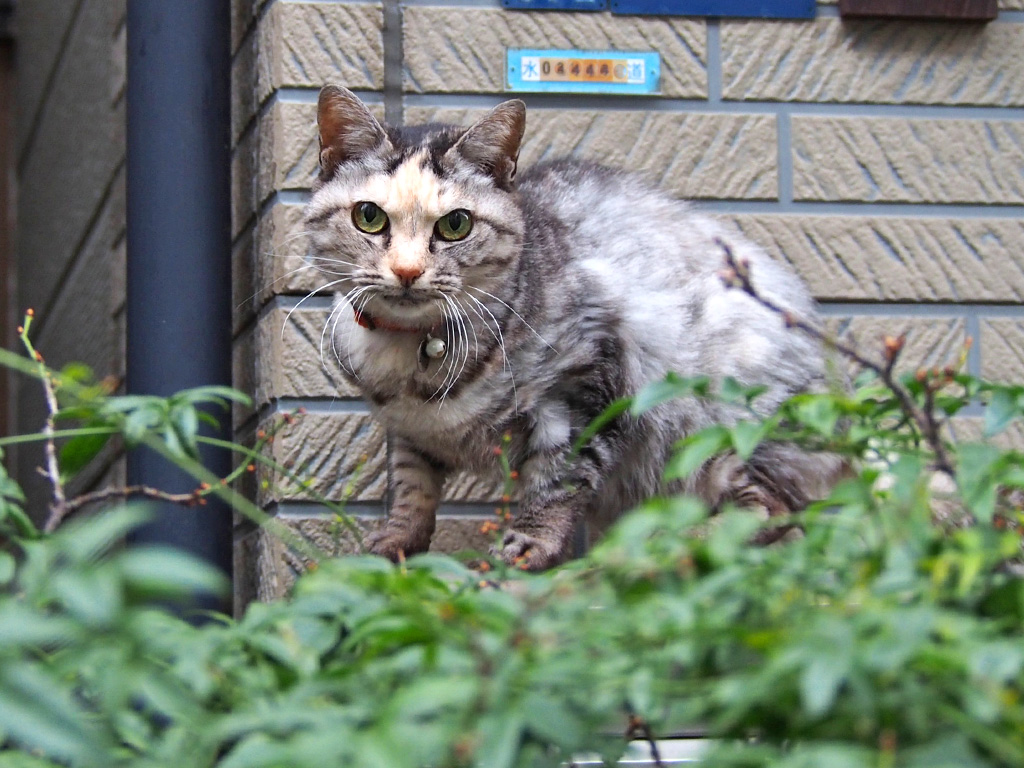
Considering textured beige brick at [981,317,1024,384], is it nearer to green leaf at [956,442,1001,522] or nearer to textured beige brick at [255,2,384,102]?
textured beige brick at [255,2,384,102]

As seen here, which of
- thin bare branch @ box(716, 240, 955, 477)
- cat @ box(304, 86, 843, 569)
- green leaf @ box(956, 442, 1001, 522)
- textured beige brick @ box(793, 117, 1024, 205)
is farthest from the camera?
textured beige brick @ box(793, 117, 1024, 205)

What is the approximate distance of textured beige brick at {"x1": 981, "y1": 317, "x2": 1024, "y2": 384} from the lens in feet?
9.86

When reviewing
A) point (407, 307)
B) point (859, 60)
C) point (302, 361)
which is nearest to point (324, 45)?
point (302, 361)

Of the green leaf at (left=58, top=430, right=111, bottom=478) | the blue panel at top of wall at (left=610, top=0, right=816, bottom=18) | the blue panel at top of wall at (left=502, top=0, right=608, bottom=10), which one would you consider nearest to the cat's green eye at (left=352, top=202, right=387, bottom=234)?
the blue panel at top of wall at (left=502, top=0, right=608, bottom=10)

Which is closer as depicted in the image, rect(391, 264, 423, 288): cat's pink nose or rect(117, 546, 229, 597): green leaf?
rect(117, 546, 229, 597): green leaf

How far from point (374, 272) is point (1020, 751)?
5.42 ft

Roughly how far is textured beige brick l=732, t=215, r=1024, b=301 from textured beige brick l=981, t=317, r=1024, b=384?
0.22 ft

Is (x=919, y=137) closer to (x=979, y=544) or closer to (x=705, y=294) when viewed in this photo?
(x=705, y=294)

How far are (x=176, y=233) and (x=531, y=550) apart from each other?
1.05m

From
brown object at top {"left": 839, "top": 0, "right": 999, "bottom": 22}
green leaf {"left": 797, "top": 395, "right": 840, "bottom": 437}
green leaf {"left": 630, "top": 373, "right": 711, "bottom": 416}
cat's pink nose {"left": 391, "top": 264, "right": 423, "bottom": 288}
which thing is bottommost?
green leaf {"left": 797, "top": 395, "right": 840, "bottom": 437}

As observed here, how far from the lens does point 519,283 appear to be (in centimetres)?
249

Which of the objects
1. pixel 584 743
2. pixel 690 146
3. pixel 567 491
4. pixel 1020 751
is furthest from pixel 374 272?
pixel 1020 751

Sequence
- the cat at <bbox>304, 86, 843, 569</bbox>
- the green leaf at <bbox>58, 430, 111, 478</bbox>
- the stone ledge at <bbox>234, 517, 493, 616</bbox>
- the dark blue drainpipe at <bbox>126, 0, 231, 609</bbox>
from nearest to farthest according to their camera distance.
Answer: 1. the green leaf at <bbox>58, 430, 111, 478</bbox>
2. the cat at <bbox>304, 86, 843, 569</bbox>
3. the dark blue drainpipe at <bbox>126, 0, 231, 609</bbox>
4. the stone ledge at <bbox>234, 517, 493, 616</bbox>

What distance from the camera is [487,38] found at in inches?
114
